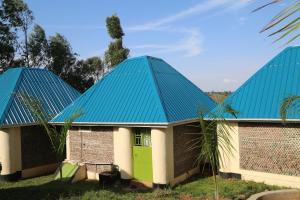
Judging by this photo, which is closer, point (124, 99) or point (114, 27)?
point (124, 99)

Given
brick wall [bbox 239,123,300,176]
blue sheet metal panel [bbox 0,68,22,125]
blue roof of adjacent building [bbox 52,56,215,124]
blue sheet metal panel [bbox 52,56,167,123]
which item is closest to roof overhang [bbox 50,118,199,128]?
blue roof of adjacent building [bbox 52,56,215,124]

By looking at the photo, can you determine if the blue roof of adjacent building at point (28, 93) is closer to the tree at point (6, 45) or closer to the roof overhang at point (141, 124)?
the roof overhang at point (141, 124)

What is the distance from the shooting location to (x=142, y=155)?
15766 millimetres

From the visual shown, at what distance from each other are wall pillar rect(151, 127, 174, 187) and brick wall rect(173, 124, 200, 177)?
0.85 metres

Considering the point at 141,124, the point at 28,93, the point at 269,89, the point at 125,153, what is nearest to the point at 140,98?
the point at 141,124

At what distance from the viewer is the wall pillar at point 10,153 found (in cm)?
1766

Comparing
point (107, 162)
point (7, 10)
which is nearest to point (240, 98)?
point (107, 162)

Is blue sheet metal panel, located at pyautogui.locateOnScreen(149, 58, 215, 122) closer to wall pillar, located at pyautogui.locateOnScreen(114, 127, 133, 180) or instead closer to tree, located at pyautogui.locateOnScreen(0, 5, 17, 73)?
wall pillar, located at pyautogui.locateOnScreen(114, 127, 133, 180)

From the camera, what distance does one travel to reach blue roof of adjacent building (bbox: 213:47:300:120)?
14.8m

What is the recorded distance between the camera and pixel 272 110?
14.6m

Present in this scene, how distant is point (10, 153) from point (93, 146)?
452 centimetres

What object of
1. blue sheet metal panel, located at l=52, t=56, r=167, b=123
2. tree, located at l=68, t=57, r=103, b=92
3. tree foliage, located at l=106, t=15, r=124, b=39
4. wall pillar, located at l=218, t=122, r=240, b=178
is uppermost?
tree foliage, located at l=106, t=15, r=124, b=39

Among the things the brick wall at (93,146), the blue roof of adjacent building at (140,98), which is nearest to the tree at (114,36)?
the blue roof of adjacent building at (140,98)

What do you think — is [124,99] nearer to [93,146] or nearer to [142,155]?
[93,146]
